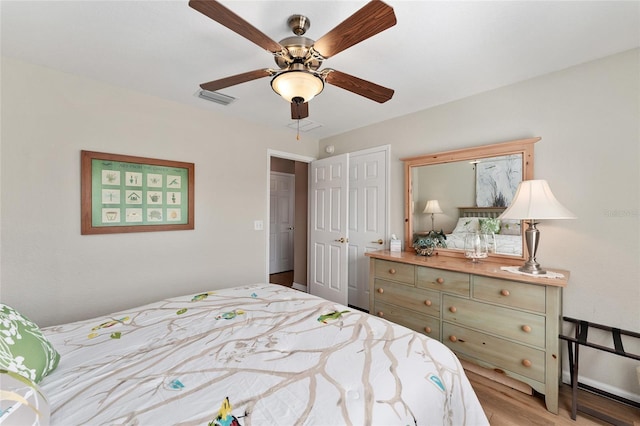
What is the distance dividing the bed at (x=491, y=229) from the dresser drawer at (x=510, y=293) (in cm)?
50

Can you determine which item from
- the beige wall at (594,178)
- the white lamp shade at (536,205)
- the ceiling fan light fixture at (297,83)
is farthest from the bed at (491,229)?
the ceiling fan light fixture at (297,83)

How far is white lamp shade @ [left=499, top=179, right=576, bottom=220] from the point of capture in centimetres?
183

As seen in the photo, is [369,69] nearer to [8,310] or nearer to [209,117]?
[209,117]

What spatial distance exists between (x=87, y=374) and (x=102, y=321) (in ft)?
2.13

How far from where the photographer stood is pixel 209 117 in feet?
9.70

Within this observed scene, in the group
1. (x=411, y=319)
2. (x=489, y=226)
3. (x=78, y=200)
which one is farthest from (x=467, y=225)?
(x=78, y=200)

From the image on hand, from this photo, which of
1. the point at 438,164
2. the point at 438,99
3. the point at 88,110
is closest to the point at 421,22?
the point at 438,99

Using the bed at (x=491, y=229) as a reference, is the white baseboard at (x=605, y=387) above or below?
below

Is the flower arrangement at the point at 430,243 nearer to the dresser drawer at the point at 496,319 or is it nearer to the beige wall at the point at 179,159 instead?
the dresser drawer at the point at 496,319

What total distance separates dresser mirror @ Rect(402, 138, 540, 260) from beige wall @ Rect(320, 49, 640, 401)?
0.48 ft

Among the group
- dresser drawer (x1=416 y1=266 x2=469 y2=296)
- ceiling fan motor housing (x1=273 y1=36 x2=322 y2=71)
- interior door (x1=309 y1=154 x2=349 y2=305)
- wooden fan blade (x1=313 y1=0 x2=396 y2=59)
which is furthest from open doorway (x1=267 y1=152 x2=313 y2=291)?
wooden fan blade (x1=313 y1=0 x2=396 y2=59)

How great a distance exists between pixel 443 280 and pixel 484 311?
0.35m

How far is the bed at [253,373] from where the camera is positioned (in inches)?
33.2

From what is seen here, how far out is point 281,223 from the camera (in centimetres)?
580
